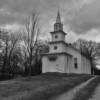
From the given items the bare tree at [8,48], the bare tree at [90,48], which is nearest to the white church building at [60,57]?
the bare tree at [8,48]

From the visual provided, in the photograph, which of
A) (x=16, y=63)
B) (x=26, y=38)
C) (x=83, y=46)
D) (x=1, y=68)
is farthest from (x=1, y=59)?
(x=83, y=46)

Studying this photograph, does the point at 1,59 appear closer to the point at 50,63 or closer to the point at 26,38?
the point at 50,63

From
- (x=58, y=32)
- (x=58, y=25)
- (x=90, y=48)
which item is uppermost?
(x=58, y=25)

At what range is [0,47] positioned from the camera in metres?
38.2

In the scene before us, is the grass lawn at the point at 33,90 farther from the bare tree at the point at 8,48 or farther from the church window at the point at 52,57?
the bare tree at the point at 8,48

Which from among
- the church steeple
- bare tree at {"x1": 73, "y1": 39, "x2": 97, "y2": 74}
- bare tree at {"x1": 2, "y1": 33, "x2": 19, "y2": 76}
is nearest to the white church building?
the church steeple

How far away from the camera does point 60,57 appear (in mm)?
32500

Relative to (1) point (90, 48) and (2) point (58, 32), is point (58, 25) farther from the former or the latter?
(1) point (90, 48)

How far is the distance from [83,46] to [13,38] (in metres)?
29.3

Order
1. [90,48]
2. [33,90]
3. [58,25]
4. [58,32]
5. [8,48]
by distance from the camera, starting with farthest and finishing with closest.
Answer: [90,48] < [8,48] < [58,25] < [58,32] < [33,90]

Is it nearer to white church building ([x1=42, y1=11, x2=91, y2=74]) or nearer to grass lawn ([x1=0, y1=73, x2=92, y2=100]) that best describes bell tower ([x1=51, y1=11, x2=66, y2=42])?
white church building ([x1=42, y1=11, x2=91, y2=74])

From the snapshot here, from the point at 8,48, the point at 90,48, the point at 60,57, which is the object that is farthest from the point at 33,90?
the point at 90,48

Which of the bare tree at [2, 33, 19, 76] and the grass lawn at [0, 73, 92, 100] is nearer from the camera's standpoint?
the grass lawn at [0, 73, 92, 100]

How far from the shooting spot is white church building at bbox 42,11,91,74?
32.4 metres
